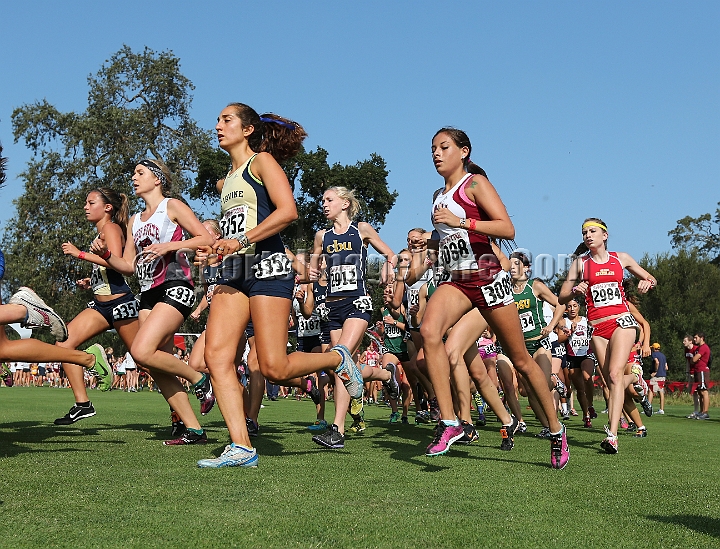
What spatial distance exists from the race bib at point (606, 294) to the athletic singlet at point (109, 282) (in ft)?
16.1

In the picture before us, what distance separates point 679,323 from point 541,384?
51.9m

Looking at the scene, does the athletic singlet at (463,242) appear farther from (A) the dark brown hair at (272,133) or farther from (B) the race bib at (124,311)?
(B) the race bib at (124,311)

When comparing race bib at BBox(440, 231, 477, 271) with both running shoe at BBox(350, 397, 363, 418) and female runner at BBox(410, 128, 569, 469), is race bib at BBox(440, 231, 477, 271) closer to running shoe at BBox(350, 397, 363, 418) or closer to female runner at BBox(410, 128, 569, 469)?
female runner at BBox(410, 128, 569, 469)

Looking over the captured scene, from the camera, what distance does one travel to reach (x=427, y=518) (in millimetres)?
3719

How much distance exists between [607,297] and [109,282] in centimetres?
518

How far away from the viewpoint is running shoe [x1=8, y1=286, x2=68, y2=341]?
20.0 ft

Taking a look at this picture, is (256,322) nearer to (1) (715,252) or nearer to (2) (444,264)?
(2) (444,264)

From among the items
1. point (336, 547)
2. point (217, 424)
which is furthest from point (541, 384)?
point (217, 424)

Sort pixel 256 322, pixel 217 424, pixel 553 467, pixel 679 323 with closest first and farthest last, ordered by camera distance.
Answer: pixel 256 322
pixel 553 467
pixel 217 424
pixel 679 323

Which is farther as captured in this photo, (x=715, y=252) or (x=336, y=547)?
(x=715, y=252)

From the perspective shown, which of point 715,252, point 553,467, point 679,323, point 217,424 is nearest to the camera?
point 553,467

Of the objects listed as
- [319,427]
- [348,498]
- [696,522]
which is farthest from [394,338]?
[696,522]

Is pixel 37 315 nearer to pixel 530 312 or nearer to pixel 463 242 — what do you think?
pixel 463 242

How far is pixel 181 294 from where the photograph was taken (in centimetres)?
674
